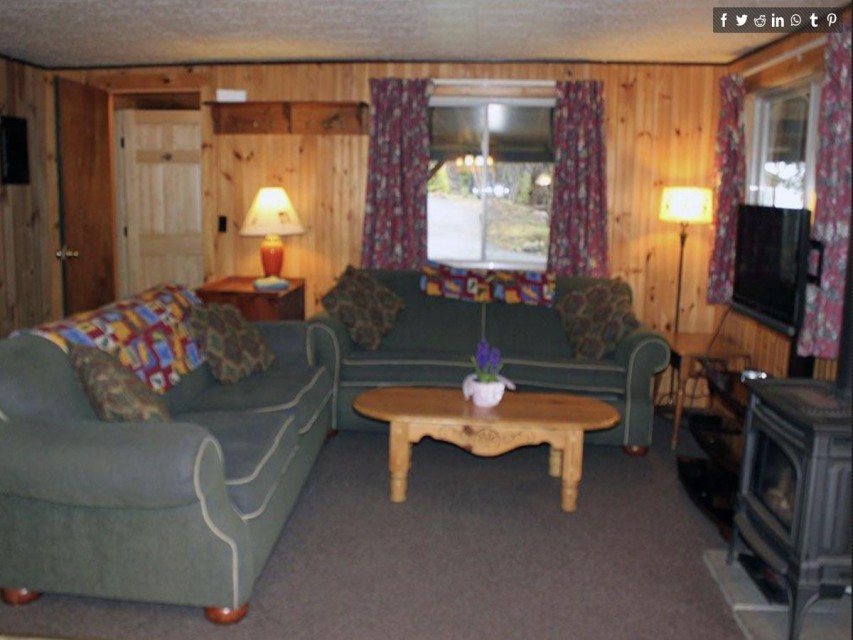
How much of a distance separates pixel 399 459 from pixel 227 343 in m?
1.05

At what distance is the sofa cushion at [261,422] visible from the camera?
9.49 ft

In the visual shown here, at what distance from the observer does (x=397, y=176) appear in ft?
19.0

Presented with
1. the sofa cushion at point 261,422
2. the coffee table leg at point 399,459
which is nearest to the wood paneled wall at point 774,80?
the coffee table leg at point 399,459

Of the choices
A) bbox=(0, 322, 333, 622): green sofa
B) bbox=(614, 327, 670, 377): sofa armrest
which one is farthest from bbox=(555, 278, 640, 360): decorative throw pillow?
bbox=(0, 322, 333, 622): green sofa

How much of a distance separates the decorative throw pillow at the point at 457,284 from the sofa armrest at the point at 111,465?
9.50 ft

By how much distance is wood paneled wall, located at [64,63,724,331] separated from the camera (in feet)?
18.6

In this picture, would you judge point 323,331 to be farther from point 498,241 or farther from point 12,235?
point 12,235

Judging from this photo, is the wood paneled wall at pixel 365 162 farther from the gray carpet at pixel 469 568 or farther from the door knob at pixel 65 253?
the gray carpet at pixel 469 568

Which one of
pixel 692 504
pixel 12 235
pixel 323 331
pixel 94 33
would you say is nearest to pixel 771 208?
pixel 692 504

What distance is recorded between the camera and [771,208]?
14.1ft

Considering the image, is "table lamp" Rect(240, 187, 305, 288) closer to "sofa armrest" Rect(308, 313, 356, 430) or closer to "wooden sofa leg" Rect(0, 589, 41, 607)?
"sofa armrest" Rect(308, 313, 356, 430)

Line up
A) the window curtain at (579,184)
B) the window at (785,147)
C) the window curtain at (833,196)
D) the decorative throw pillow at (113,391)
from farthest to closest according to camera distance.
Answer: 1. the window curtain at (579,184)
2. the window at (785,147)
3. the window curtain at (833,196)
4. the decorative throw pillow at (113,391)

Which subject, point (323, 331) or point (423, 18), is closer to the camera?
point (423, 18)

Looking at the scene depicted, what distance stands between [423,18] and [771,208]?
80.6 inches
